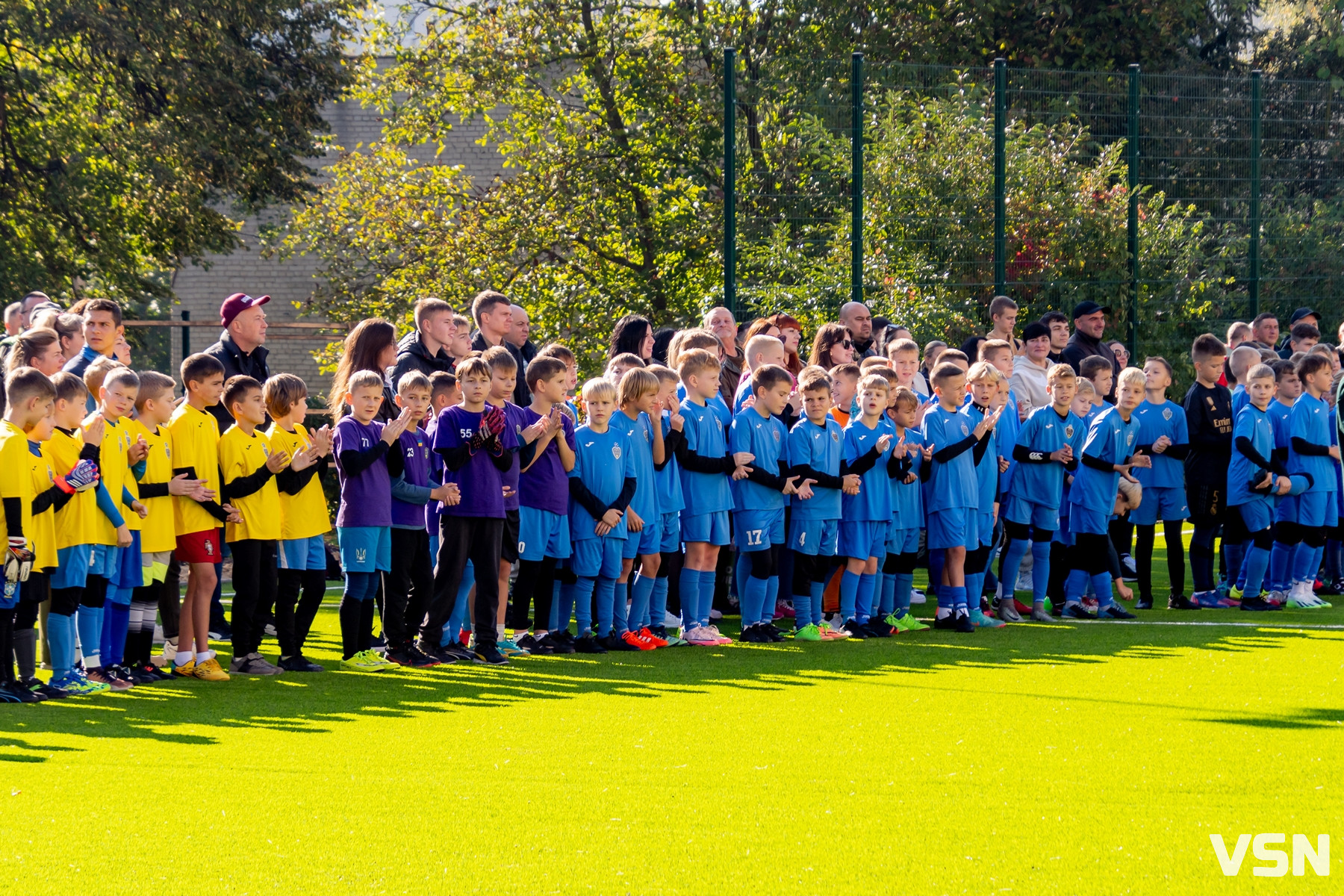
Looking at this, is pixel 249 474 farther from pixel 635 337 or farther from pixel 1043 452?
pixel 1043 452

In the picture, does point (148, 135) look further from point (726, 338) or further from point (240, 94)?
point (726, 338)

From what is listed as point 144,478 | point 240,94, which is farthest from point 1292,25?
point 144,478

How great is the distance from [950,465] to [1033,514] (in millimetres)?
995

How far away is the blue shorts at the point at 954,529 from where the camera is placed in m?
9.91

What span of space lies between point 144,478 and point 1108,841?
18.4ft

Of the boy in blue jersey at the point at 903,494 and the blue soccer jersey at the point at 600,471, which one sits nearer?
the blue soccer jersey at the point at 600,471

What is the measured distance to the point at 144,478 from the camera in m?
8.16

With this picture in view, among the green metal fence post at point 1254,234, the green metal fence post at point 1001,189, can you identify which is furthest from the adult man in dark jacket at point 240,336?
the green metal fence post at point 1254,234

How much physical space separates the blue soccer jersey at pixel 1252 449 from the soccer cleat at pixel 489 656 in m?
5.84

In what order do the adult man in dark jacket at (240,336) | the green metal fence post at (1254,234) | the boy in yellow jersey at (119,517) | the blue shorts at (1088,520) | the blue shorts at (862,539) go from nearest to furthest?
the boy in yellow jersey at (119,517) → the adult man in dark jacket at (240,336) → the blue shorts at (862,539) → the blue shorts at (1088,520) → the green metal fence post at (1254,234)

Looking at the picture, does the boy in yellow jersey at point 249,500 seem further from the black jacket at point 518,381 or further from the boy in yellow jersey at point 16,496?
the black jacket at point 518,381

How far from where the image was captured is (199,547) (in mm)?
8273

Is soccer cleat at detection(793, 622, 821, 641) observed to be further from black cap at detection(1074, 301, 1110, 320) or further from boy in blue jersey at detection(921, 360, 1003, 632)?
black cap at detection(1074, 301, 1110, 320)

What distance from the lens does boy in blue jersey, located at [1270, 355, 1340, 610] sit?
437 inches
